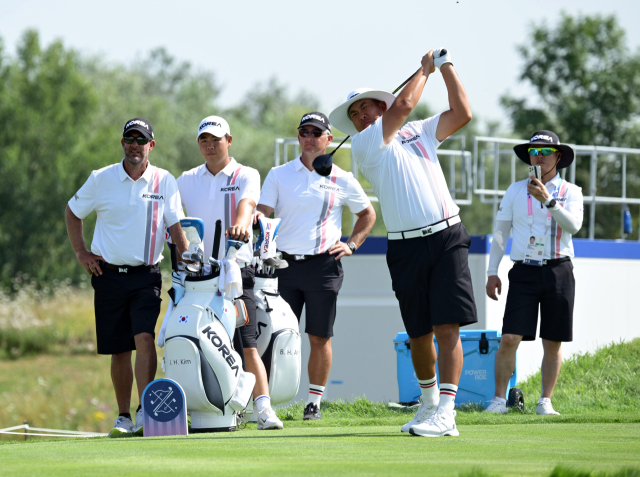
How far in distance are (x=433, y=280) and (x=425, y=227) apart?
0.30 metres

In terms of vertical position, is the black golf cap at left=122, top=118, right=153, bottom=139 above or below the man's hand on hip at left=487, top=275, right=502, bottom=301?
above

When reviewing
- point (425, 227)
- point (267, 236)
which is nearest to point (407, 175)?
point (425, 227)

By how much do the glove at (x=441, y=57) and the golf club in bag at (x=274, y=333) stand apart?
180 cm

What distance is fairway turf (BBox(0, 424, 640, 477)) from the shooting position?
160 inches

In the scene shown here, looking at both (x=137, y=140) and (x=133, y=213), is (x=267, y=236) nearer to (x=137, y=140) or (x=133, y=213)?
(x=133, y=213)

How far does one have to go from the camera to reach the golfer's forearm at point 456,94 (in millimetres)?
5566

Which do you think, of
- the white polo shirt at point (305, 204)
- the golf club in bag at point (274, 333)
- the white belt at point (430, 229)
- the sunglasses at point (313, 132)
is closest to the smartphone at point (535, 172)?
the white polo shirt at point (305, 204)

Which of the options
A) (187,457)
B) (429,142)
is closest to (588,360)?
(429,142)

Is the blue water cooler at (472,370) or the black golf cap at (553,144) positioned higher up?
the black golf cap at (553,144)

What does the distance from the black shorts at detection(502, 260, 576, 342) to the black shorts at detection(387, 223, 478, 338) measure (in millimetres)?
2150

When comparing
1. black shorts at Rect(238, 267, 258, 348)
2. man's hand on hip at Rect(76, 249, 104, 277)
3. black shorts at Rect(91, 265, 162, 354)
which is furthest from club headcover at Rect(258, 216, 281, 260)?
man's hand on hip at Rect(76, 249, 104, 277)

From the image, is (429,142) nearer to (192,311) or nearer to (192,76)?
(192,311)

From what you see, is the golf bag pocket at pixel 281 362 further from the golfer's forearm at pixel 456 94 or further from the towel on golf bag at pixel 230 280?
the golfer's forearm at pixel 456 94

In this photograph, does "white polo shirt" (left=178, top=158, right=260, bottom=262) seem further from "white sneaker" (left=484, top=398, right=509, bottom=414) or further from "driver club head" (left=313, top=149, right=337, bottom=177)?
"white sneaker" (left=484, top=398, right=509, bottom=414)
